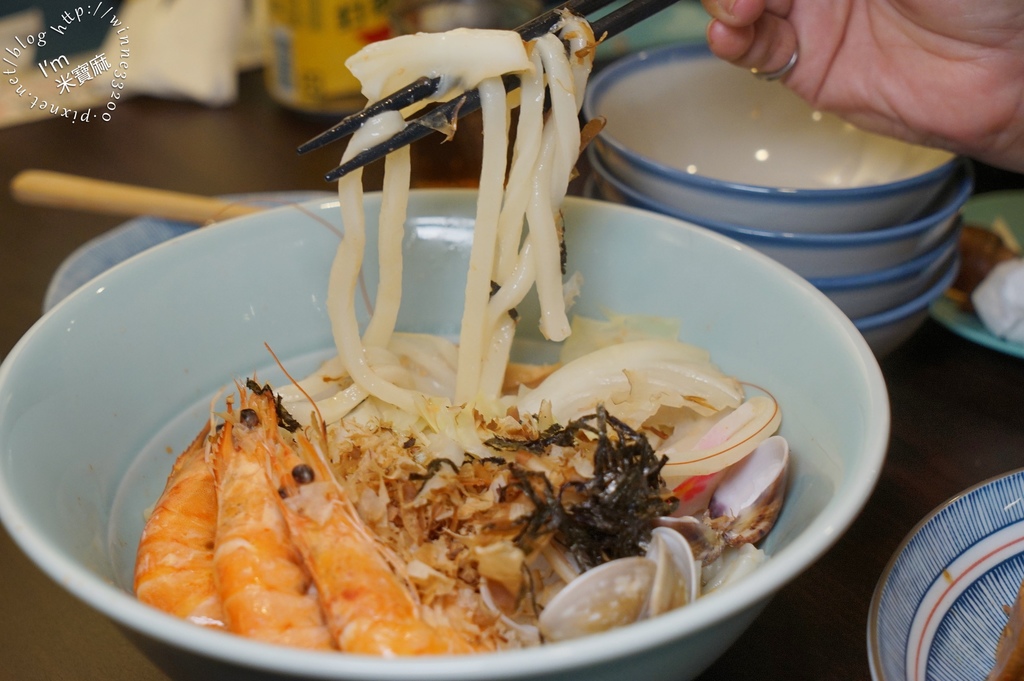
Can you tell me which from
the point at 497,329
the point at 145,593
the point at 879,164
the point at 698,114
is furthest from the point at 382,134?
the point at 879,164

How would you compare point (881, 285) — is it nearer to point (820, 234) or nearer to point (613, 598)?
point (820, 234)

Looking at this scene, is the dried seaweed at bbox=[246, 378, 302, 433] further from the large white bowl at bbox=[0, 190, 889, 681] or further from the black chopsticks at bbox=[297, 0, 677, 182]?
the black chopsticks at bbox=[297, 0, 677, 182]

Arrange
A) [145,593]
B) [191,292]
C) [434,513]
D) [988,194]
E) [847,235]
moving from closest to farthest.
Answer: [145,593] < [434,513] < [191,292] < [847,235] < [988,194]

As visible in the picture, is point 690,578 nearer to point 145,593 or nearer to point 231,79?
point 145,593

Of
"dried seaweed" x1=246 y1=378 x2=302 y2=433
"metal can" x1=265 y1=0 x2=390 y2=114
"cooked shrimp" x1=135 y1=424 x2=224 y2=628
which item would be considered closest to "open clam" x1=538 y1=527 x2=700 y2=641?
"cooked shrimp" x1=135 y1=424 x2=224 y2=628

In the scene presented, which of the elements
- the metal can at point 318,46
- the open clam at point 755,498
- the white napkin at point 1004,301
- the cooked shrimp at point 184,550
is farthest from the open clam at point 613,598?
the metal can at point 318,46

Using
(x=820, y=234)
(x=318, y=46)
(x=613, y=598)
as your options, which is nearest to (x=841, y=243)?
(x=820, y=234)
